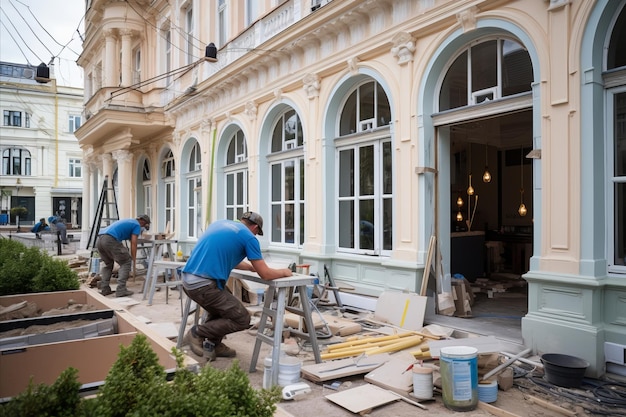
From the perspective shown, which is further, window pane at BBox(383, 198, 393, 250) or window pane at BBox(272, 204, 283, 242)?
window pane at BBox(272, 204, 283, 242)

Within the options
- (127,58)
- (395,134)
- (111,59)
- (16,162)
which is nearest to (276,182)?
(395,134)

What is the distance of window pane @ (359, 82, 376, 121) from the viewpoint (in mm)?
8438

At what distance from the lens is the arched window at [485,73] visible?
20.6 feet

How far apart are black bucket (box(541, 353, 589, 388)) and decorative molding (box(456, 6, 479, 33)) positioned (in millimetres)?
4103

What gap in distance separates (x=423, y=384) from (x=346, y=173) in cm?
505

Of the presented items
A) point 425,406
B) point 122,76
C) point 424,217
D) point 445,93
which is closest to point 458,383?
point 425,406

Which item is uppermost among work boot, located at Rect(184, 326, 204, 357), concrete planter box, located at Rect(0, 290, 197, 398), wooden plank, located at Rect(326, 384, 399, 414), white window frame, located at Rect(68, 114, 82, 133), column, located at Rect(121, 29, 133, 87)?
white window frame, located at Rect(68, 114, 82, 133)

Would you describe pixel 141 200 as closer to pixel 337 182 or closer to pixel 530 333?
pixel 337 182

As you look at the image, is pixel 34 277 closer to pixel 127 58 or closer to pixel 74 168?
pixel 127 58

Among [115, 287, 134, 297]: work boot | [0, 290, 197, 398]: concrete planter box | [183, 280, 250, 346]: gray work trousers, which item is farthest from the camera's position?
[115, 287, 134, 297]: work boot

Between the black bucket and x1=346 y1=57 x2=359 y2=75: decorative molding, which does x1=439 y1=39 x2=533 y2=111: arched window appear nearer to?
x1=346 y1=57 x2=359 y2=75: decorative molding

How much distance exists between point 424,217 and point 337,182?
235cm

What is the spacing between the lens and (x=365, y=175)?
27.6 feet

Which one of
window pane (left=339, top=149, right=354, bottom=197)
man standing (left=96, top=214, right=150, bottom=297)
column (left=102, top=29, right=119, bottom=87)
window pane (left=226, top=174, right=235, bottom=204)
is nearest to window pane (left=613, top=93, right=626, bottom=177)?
window pane (left=339, top=149, right=354, bottom=197)
